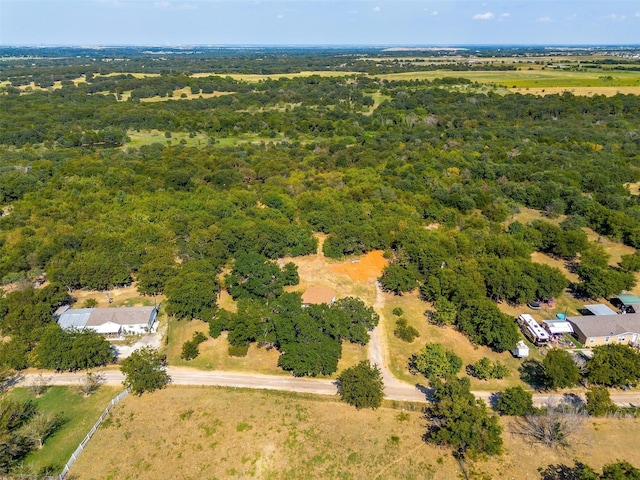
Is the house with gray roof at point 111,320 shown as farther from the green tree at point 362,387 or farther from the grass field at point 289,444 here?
the green tree at point 362,387

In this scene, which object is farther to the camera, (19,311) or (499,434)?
(19,311)

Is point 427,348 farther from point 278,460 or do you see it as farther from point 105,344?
point 105,344

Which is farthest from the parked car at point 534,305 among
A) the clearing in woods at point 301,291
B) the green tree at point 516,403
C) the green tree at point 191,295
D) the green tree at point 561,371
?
the green tree at point 191,295

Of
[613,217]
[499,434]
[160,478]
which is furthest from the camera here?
[613,217]

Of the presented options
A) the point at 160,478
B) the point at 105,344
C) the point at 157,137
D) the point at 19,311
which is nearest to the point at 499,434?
the point at 160,478

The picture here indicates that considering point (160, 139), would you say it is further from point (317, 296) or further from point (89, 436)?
point (89, 436)

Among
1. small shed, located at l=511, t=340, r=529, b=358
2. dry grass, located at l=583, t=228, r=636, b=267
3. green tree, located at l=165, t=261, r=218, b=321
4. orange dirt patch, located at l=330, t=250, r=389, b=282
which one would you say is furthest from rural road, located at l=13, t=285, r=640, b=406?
dry grass, located at l=583, t=228, r=636, b=267

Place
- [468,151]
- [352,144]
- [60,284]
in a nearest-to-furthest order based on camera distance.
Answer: [60,284]
[468,151]
[352,144]
